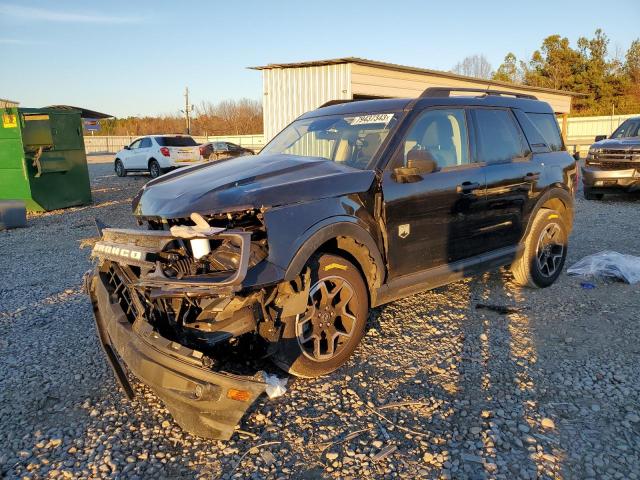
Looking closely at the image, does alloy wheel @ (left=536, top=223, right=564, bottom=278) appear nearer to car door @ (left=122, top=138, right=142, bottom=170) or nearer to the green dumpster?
the green dumpster

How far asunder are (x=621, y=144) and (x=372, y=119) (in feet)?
32.6

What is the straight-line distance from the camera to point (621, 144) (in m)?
11.6

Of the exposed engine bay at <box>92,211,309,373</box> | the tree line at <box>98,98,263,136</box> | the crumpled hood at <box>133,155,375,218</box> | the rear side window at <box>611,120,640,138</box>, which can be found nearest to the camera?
the exposed engine bay at <box>92,211,309,373</box>

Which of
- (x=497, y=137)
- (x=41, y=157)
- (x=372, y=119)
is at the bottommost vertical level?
(x=41, y=157)

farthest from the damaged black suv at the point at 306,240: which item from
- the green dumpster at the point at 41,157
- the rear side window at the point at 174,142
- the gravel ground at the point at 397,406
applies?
the rear side window at the point at 174,142

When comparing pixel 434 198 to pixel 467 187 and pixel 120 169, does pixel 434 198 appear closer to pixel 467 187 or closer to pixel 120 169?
pixel 467 187

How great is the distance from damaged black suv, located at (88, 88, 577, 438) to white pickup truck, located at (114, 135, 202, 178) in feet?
52.5

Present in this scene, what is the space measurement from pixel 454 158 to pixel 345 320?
1854 mm

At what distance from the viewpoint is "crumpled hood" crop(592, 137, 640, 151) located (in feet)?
37.4

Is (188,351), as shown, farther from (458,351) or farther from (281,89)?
(281,89)

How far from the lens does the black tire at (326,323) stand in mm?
3332

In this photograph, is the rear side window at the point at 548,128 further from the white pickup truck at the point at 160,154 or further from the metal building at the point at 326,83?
the white pickup truck at the point at 160,154

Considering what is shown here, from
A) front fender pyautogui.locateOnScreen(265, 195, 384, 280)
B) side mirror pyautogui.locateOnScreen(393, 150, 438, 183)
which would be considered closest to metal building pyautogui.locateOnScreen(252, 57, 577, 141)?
side mirror pyautogui.locateOnScreen(393, 150, 438, 183)

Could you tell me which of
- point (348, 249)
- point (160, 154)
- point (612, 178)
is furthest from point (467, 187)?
point (160, 154)
